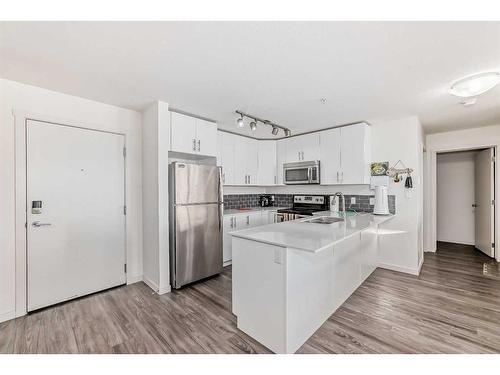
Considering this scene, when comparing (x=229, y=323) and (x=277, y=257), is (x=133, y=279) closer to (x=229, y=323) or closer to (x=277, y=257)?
(x=229, y=323)

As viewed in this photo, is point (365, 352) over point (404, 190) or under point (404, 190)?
under

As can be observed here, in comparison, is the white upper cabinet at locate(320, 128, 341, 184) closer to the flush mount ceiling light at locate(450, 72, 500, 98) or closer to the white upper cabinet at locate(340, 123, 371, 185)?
the white upper cabinet at locate(340, 123, 371, 185)

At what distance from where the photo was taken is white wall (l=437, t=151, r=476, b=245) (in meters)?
4.82

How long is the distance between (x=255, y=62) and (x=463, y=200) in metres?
5.56

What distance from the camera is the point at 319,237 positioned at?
1.80 metres

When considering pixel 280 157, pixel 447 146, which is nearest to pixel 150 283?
pixel 280 157

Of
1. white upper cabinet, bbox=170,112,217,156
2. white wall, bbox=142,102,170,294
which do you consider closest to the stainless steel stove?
white upper cabinet, bbox=170,112,217,156

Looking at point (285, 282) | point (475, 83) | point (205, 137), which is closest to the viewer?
point (285, 282)

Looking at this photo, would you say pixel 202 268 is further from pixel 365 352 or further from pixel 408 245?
pixel 408 245

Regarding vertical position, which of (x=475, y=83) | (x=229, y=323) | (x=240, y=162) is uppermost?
(x=475, y=83)

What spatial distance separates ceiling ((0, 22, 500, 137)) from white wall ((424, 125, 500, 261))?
1.33 m

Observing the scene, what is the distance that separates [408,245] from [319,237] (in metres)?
2.45

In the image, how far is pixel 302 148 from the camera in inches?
166
